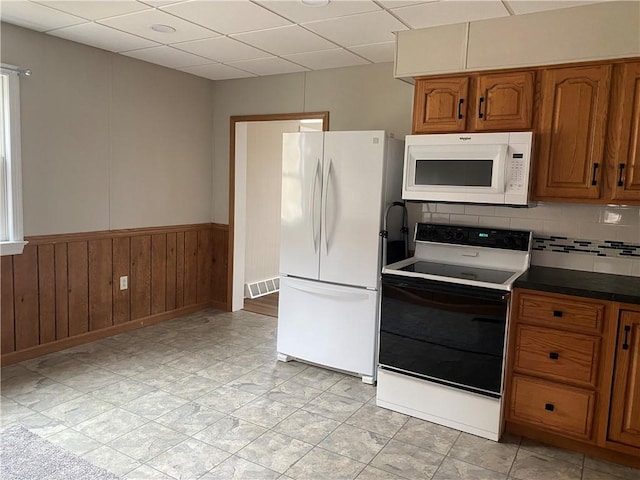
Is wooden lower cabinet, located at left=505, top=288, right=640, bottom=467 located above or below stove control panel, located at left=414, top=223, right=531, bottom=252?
below

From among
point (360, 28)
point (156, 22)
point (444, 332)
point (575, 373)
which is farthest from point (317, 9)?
point (575, 373)

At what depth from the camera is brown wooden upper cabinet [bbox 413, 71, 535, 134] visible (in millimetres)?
2848

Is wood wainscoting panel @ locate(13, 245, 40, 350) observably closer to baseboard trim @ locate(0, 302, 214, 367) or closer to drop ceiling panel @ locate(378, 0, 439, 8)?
baseboard trim @ locate(0, 302, 214, 367)

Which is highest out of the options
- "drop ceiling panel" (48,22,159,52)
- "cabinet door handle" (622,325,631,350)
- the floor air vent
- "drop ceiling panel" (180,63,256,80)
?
"drop ceiling panel" (180,63,256,80)

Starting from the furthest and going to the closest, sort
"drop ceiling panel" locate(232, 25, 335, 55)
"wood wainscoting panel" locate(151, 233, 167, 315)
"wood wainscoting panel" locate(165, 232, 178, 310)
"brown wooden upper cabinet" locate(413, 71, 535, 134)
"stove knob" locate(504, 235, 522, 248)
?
"wood wainscoting panel" locate(165, 232, 178, 310) → "wood wainscoting panel" locate(151, 233, 167, 315) → "drop ceiling panel" locate(232, 25, 335, 55) → "stove knob" locate(504, 235, 522, 248) → "brown wooden upper cabinet" locate(413, 71, 535, 134)

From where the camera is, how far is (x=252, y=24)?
10.1 feet

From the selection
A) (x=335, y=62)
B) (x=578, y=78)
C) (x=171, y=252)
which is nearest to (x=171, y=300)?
(x=171, y=252)

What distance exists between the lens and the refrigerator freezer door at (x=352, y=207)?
327 centimetres

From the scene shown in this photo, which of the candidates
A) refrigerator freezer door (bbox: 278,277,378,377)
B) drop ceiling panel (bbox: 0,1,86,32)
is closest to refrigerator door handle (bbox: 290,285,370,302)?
refrigerator freezer door (bbox: 278,277,378,377)

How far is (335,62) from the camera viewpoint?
400 cm

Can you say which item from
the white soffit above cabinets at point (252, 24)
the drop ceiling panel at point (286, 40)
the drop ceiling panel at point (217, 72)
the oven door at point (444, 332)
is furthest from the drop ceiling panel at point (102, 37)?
the oven door at point (444, 332)

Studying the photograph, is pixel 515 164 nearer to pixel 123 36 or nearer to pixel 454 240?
pixel 454 240

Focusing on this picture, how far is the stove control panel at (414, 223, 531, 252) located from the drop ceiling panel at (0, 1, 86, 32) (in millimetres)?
2735

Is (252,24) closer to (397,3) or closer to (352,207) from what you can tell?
(397,3)
